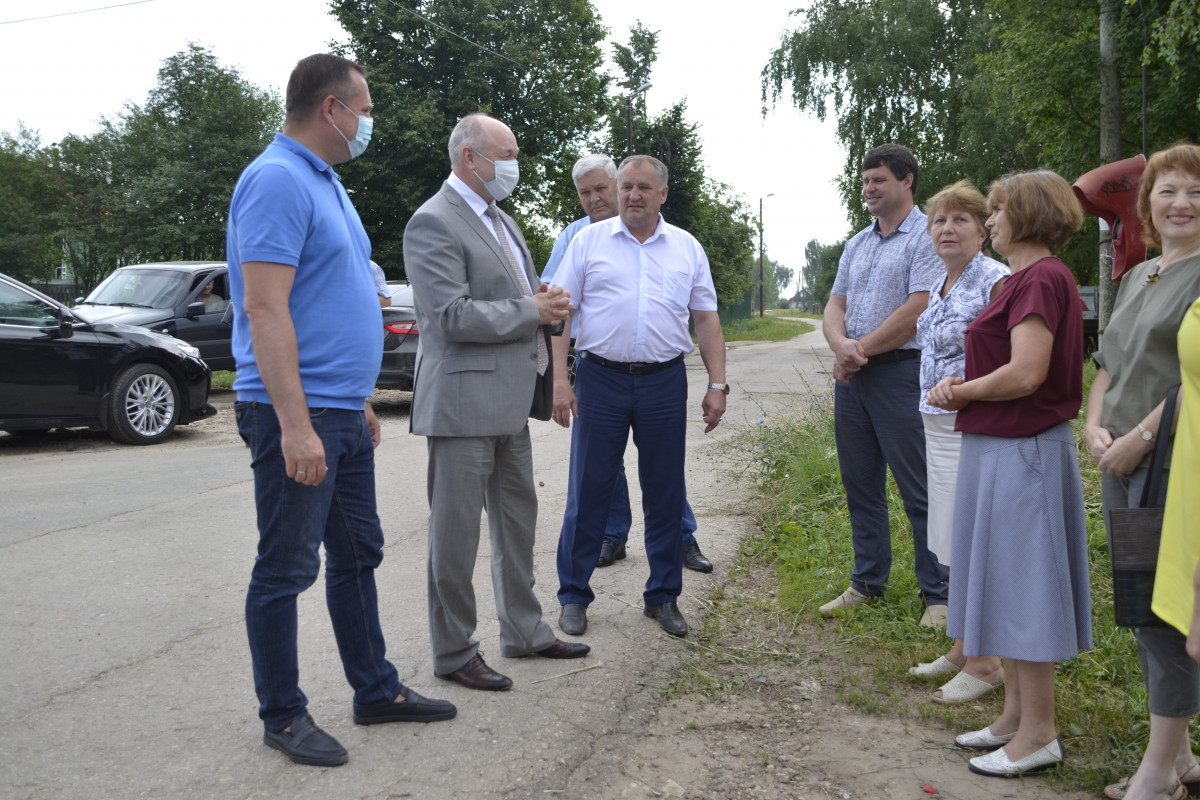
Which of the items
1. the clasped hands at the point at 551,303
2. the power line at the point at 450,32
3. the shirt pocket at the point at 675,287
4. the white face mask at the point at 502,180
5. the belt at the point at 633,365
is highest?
the power line at the point at 450,32

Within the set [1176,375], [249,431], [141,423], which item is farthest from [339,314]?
[141,423]

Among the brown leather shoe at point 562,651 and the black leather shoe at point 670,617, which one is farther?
the black leather shoe at point 670,617

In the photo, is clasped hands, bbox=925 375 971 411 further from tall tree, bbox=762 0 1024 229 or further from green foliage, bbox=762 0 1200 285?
tall tree, bbox=762 0 1024 229

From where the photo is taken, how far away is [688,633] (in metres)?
4.35

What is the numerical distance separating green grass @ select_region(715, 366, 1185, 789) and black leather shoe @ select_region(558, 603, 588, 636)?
3.29ft

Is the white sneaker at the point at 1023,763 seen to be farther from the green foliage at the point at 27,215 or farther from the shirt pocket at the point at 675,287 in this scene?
the green foliage at the point at 27,215

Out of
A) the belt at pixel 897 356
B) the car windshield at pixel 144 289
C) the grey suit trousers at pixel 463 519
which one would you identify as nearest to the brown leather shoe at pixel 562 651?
the grey suit trousers at pixel 463 519

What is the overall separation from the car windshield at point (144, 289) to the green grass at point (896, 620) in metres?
8.87

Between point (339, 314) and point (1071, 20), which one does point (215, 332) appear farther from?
point (1071, 20)

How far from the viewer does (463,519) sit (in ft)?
12.0

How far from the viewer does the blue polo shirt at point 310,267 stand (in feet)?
9.25

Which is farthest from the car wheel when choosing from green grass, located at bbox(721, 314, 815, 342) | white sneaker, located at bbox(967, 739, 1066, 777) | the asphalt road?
green grass, located at bbox(721, 314, 815, 342)

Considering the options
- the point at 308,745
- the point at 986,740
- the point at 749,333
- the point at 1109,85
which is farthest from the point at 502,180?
the point at 749,333

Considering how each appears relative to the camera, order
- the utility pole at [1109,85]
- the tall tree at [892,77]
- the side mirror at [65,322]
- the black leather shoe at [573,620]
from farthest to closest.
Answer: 1. the tall tree at [892,77]
2. the utility pole at [1109,85]
3. the side mirror at [65,322]
4. the black leather shoe at [573,620]
